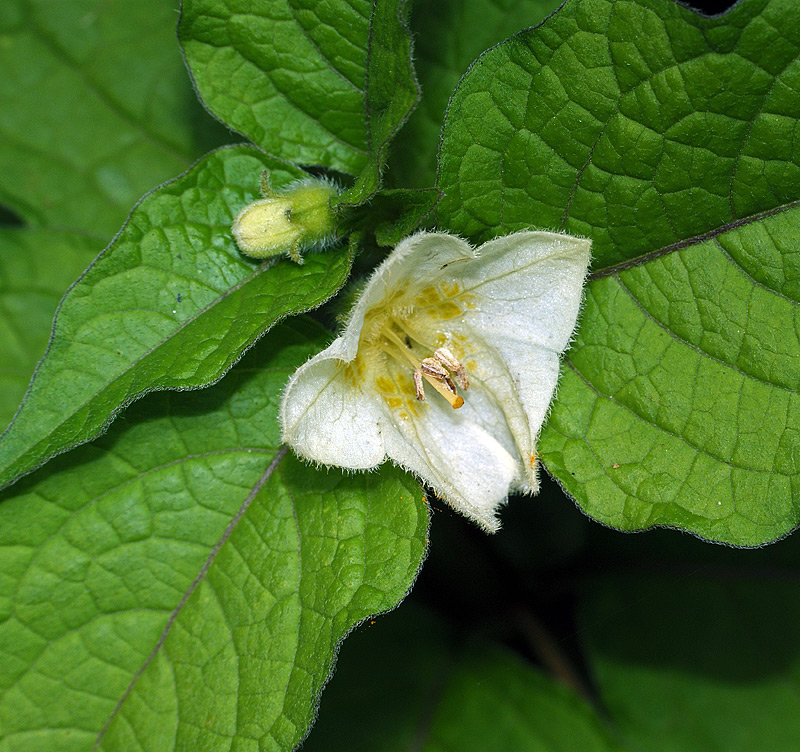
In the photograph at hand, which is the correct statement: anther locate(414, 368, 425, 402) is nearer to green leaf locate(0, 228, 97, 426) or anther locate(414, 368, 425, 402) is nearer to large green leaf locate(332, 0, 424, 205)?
large green leaf locate(332, 0, 424, 205)

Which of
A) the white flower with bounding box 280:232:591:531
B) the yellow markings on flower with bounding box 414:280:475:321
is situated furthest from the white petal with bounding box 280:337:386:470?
the yellow markings on flower with bounding box 414:280:475:321

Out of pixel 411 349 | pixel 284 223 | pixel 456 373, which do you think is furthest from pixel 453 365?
pixel 284 223

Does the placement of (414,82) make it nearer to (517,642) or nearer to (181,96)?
(181,96)

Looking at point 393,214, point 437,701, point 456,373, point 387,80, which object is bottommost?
point 437,701

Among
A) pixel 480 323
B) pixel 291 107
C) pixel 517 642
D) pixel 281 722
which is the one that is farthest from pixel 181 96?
pixel 517 642

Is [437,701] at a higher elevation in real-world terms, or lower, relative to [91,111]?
lower

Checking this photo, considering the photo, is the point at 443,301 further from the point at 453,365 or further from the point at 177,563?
the point at 177,563
